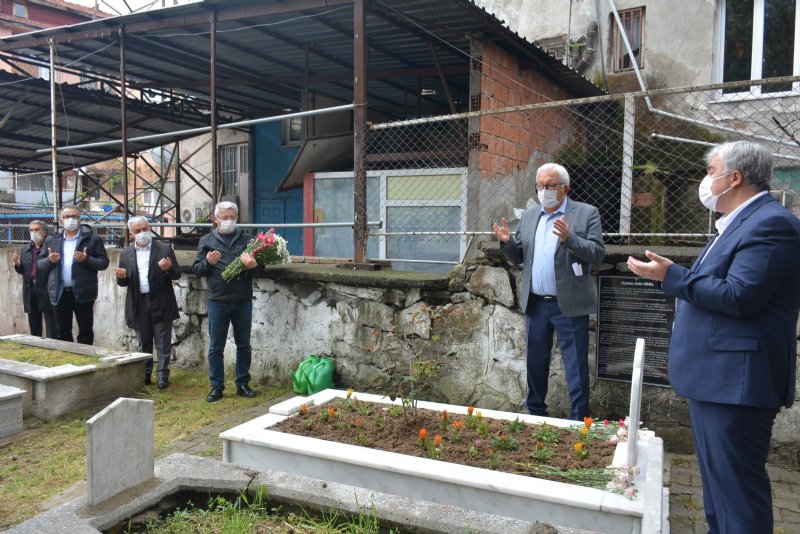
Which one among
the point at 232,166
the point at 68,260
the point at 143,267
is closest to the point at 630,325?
the point at 143,267

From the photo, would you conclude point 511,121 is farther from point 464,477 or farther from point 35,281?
point 35,281

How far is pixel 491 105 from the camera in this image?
7.47m

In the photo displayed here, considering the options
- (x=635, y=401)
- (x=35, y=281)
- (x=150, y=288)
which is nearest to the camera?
(x=635, y=401)

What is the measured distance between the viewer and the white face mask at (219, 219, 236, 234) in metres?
5.69

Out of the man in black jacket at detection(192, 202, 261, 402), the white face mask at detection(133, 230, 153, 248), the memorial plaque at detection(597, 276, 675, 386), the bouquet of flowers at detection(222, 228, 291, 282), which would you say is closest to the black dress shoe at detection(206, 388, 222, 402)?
the man in black jacket at detection(192, 202, 261, 402)

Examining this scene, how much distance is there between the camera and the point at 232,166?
13.9 metres

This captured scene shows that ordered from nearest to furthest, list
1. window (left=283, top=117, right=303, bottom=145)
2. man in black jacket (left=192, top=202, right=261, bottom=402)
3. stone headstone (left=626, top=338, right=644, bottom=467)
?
stone headstone (left=626, top=338, right=644, bottom=467)
man in black jacket (left=192, top=202, right=261, bottom=402)
window (left=283, top=117, right=303, bottom=145)

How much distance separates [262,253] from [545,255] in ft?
8.99

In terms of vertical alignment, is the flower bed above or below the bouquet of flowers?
below

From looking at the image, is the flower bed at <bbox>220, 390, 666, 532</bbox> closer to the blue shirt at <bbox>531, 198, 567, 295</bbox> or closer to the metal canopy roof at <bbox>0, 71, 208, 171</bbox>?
the blue shirt at <bbox>531, 198, 567, 295</bbox>

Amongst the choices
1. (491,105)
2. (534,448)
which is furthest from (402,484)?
(491,105)

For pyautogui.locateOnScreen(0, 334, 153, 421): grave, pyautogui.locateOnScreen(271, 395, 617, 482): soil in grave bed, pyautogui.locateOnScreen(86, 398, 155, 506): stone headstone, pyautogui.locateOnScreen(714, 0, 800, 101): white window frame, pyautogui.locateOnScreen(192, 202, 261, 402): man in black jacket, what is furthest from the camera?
pyautogui.locateOnScreen(714, 0, 800, 101): white window frame

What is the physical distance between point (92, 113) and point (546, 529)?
11369mm

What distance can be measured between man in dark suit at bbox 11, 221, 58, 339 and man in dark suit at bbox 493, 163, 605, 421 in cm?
550
